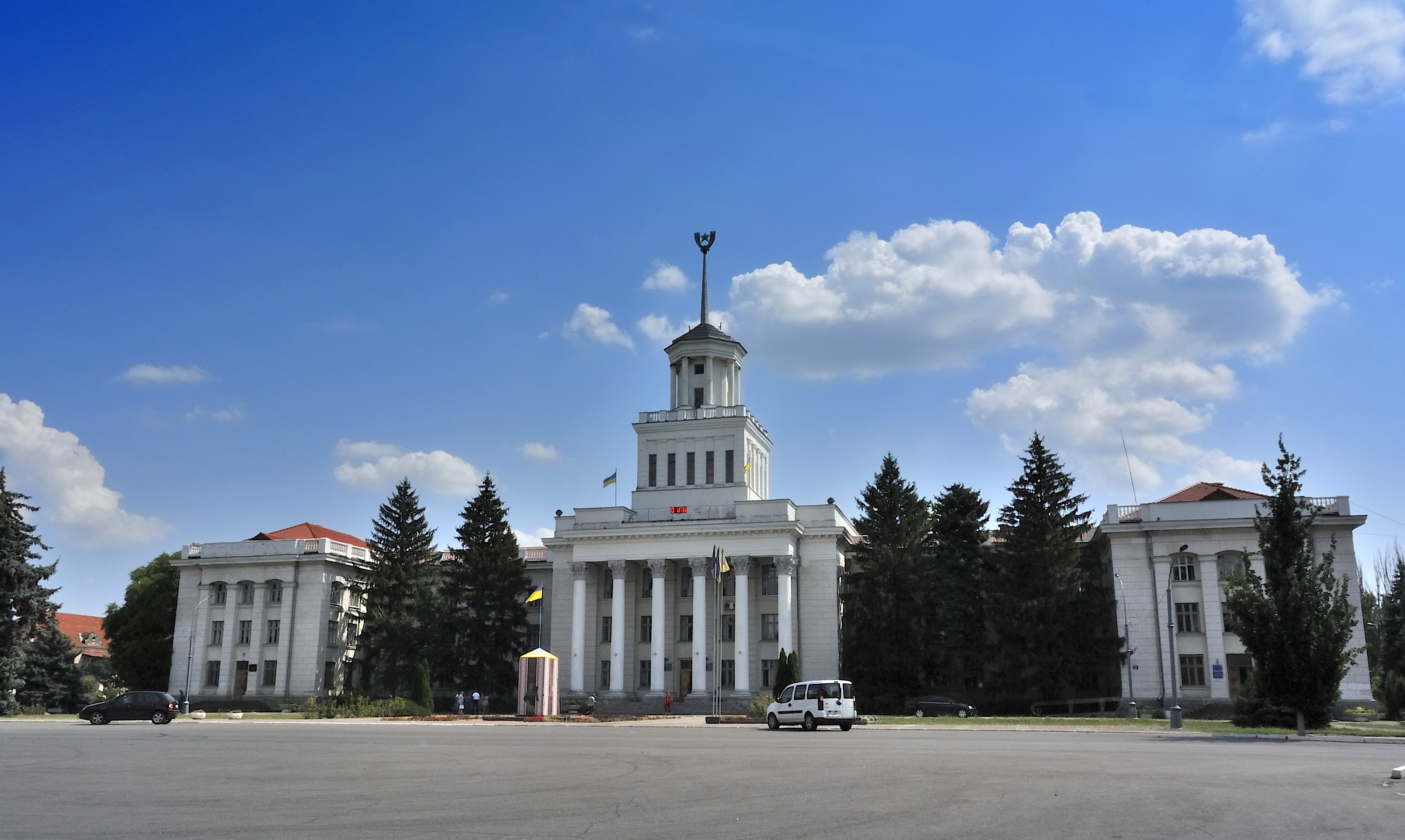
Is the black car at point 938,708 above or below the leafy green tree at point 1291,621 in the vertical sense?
below

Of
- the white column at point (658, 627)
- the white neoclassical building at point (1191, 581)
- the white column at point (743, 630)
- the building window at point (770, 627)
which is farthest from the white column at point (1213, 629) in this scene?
the white column at point (658, 627)

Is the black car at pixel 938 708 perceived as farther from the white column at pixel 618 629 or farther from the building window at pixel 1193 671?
the white column at pixel 618 629

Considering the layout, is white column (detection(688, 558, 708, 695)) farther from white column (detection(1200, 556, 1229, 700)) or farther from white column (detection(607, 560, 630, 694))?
white column (detection(1200, 556, 1229, 700))

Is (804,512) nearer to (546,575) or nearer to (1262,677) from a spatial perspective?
(546,575)

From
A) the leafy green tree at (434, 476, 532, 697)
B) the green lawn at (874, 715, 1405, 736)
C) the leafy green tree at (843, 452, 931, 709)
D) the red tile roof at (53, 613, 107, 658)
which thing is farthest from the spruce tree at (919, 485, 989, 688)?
the red tile roof at (53, 613, 107, 658)

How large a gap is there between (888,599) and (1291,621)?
2499 centimetres

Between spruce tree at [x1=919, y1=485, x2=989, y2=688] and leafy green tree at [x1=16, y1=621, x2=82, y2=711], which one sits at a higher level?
spruce tree at [x1=919, y1=485, x2=989, y2=688]

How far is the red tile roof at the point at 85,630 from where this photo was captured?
4368 inches

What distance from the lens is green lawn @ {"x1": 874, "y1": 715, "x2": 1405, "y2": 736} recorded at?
31734 mm

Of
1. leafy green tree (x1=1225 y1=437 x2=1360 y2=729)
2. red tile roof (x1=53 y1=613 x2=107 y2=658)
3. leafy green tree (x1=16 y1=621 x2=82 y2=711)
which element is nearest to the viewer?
leafy green tree (x1=1225 y1=437 x2=1360 y2=729)

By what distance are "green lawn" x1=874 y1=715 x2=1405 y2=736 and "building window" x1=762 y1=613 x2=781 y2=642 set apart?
15.1 m

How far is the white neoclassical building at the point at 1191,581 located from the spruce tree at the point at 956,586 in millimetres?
7370

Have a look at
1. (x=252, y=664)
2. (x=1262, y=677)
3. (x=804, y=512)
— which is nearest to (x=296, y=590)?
(x=252, y=664)

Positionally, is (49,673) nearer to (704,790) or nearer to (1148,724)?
(704,790)
